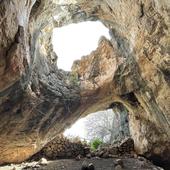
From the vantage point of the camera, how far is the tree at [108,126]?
12772 millimetres

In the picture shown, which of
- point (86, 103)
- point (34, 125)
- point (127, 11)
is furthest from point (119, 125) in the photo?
point (127, 11)

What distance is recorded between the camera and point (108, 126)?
20297mm

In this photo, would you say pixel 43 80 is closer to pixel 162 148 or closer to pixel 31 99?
pixel 31 99

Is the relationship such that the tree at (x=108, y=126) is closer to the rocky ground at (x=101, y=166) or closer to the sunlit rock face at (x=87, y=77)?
the sunlit rock face at (x=87, y=77)

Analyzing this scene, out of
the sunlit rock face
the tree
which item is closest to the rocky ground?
the sunlit rock face

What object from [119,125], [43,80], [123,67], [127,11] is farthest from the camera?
[119,125]

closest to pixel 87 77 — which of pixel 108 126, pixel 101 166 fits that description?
pixel 101 166

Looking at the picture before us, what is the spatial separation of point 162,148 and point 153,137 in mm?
425

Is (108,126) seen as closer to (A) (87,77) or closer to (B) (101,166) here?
(A) (87,77)

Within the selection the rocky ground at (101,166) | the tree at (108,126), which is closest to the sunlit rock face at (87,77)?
the rocky ground at (101,166)

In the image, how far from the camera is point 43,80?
7969 millimetres

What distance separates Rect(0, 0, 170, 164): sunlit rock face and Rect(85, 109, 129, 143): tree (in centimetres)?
192

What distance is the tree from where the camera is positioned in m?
12.8

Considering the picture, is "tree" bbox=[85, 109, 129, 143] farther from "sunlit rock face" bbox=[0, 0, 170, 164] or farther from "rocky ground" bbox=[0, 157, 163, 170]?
"rocky ground" bbox=[0, 157, 163, 170]
